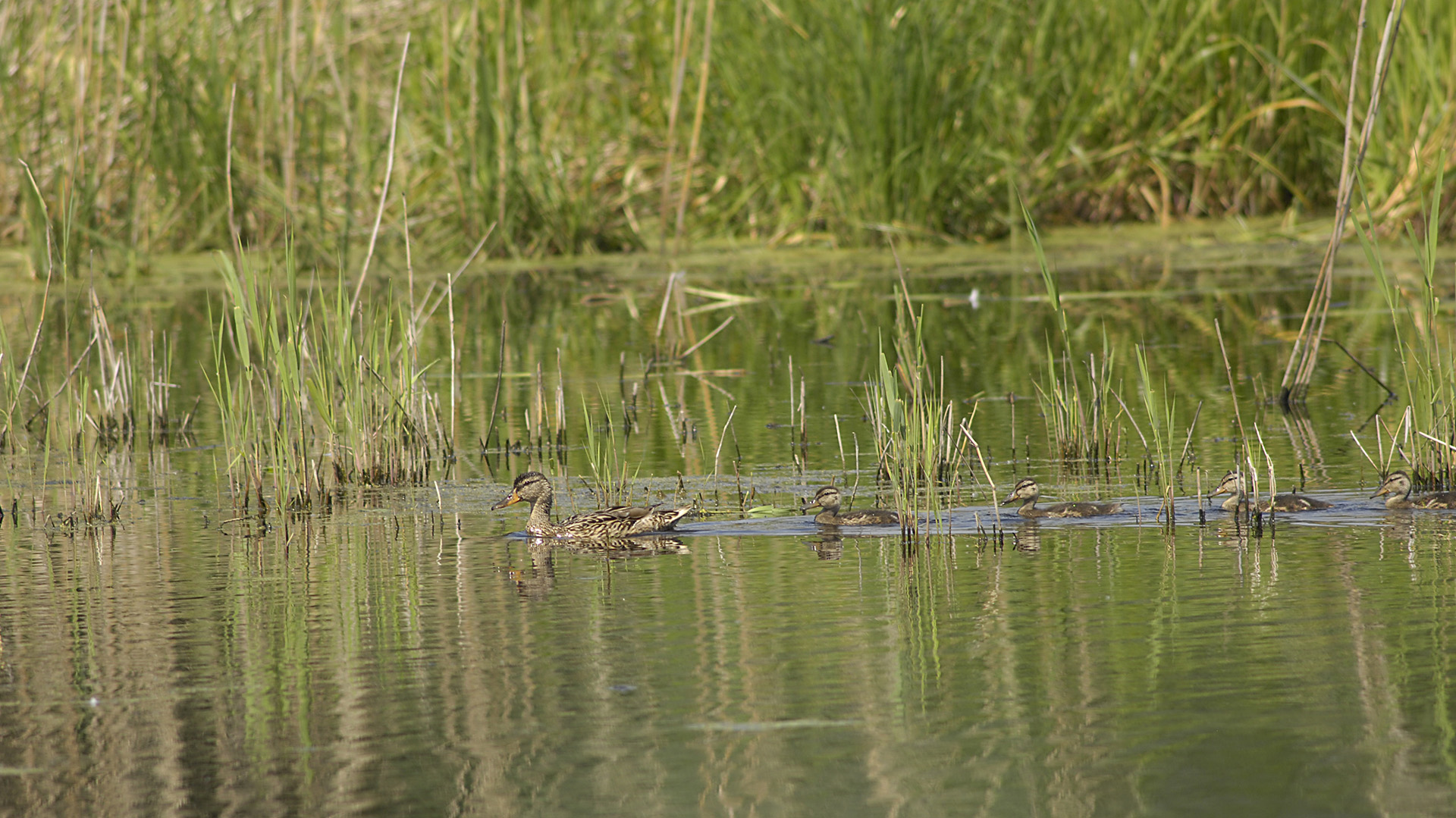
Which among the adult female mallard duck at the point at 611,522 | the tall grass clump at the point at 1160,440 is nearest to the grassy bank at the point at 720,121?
the tall grass clump at the point at 1160,440

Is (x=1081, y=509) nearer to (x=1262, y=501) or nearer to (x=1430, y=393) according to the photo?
(x=1262, y=501)

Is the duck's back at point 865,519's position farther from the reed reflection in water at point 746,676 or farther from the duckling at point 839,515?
the reed reflection in water at point 746,676

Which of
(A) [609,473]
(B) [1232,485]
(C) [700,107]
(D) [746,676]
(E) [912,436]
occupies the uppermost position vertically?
(C) [700,107]

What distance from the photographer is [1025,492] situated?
6648mm

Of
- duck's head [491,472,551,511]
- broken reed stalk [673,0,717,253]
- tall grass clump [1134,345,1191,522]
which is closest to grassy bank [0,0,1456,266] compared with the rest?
broken reed stalk [673,0,717,253]

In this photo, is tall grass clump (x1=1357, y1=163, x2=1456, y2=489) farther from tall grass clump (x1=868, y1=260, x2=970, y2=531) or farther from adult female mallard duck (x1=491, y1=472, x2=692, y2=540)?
adult female mallard duck (x1=491, y1=472, x2=692, y2=540)

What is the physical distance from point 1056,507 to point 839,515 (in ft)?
2.31

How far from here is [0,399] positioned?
1030 centimetres

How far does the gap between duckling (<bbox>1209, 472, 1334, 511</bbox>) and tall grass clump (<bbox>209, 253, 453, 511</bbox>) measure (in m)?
2.93

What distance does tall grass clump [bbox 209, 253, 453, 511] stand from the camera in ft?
22.5

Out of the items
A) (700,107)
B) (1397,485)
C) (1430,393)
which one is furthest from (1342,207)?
(700,107)

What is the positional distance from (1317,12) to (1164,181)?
1.79 meters

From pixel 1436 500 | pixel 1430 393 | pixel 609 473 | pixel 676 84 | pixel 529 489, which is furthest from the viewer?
pixel 676 84

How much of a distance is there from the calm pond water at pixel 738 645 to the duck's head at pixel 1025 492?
150 millimetres
